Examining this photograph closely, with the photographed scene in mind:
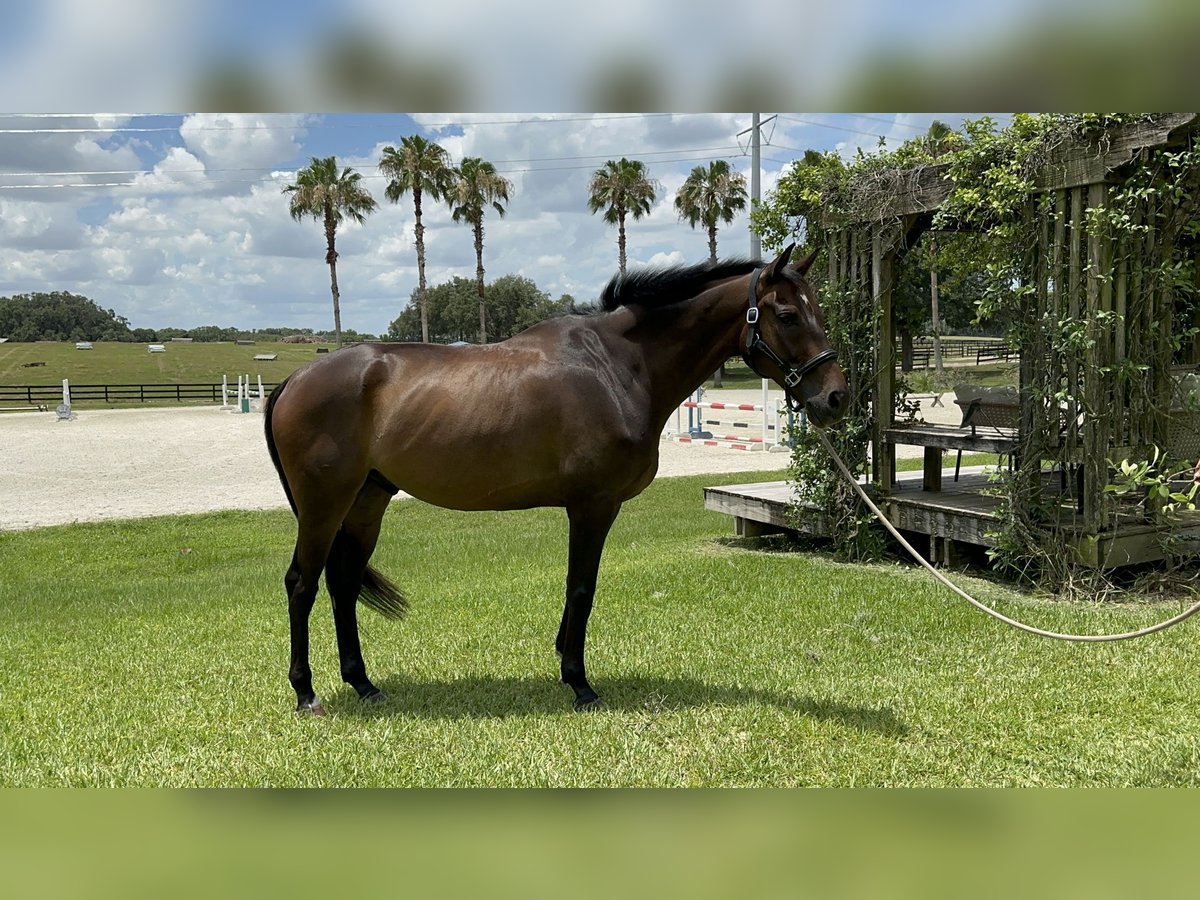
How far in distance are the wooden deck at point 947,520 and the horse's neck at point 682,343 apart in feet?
12.7

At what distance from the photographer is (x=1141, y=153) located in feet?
19.9

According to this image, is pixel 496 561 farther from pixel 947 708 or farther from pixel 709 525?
pixel 947 708

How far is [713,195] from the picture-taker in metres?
45.7

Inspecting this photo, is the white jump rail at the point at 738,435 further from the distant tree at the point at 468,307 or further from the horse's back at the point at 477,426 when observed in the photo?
the distant tree at the point at 468,307

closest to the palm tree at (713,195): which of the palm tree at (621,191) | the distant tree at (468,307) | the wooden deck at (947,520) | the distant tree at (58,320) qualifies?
the palm tree at (621,191)

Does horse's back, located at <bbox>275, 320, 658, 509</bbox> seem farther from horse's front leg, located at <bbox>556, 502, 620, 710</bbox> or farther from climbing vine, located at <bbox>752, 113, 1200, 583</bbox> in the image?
climbing vine, located at <bbox>752, 113, 1200, 583</bbox>

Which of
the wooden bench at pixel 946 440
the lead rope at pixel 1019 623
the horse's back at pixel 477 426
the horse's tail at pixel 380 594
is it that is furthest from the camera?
the wooden bench at pixel 946 440

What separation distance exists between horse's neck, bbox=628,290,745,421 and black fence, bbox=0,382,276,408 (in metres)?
36.4

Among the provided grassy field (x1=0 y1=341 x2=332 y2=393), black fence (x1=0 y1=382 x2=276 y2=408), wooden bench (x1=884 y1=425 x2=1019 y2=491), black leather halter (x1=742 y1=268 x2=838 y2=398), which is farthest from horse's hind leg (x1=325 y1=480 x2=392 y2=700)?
grassy field (x1=0 y1=341 x2=332 y2=393)

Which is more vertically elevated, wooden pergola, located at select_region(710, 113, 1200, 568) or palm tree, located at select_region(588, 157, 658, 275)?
palm tree, located at select_region(588, 157, 658, 275)

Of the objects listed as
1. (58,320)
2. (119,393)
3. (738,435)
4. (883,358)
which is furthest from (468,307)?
(883,358)

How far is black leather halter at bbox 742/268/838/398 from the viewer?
380 cm

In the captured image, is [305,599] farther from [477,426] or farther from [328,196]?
[328,196]

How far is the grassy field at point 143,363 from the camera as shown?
1877 inches
